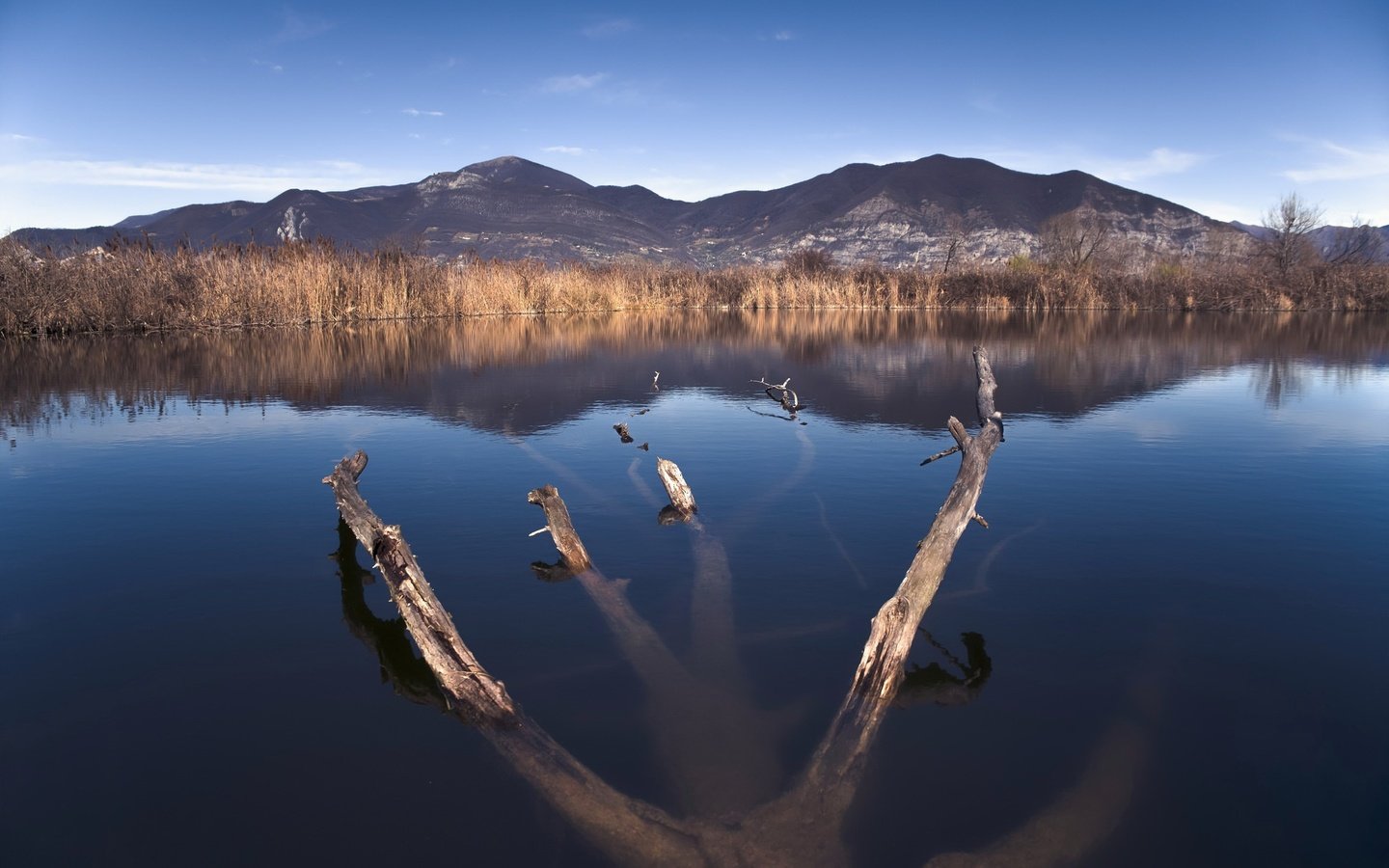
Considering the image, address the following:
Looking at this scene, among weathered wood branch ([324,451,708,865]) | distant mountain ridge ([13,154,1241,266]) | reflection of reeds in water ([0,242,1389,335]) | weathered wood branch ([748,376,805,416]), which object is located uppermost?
distant mountain ridge ([13,154,1241,266])

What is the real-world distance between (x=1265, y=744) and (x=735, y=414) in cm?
996

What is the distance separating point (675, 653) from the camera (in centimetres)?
540

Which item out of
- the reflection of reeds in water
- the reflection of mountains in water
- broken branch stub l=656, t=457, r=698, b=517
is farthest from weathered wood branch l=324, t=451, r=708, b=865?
the reflection of reeds in water

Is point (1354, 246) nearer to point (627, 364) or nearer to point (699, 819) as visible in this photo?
point (627, 364)

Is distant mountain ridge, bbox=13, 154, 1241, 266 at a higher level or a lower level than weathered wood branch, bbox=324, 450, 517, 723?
higher

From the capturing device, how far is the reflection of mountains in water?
14859 mm

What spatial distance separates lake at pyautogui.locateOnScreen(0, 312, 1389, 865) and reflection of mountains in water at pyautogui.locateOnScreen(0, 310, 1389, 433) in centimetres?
187

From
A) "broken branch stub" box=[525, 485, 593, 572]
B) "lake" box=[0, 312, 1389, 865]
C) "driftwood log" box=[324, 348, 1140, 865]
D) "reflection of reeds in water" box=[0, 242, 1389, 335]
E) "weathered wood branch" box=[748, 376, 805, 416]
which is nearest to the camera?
"driftwood log" box=[324, 348, 1140, 865]

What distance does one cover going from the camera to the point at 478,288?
39.7 meters

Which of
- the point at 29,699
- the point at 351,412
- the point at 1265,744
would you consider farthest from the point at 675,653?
the point at 351,412

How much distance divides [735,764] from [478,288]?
38.2 metres

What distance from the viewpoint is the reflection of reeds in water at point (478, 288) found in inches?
1094

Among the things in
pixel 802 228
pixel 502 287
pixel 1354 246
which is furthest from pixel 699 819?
pixel 802 228

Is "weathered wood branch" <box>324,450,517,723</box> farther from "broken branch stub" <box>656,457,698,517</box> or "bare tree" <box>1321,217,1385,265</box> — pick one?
"bare tree" <box>1321,217,1385,265</box>
